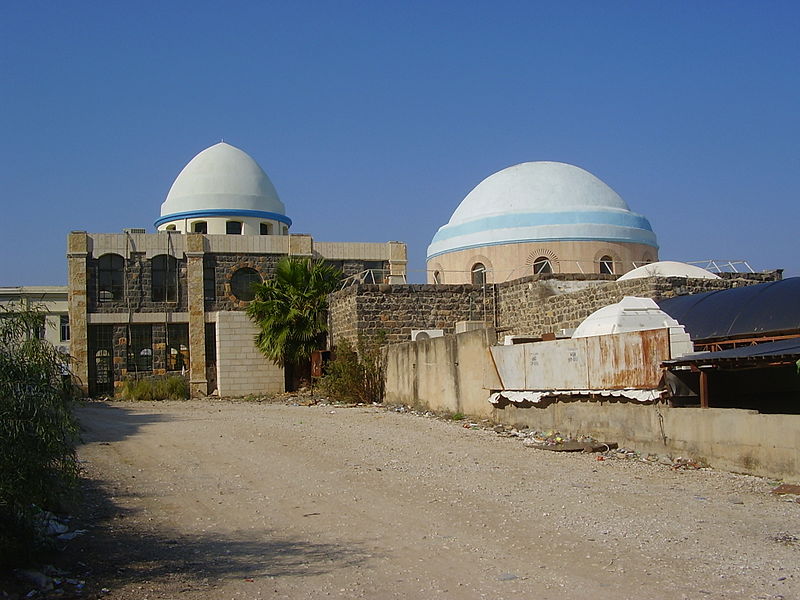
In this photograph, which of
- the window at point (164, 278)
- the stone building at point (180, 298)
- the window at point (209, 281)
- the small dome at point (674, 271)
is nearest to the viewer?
the small dome at point (674, 271)

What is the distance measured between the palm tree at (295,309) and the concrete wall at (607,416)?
19.9ft

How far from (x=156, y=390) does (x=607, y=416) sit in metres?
19.6

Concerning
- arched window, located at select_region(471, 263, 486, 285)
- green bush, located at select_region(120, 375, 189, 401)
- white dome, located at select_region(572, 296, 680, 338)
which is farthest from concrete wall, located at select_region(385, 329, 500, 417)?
green bush, located at select_region(120, 375, 189, 401)

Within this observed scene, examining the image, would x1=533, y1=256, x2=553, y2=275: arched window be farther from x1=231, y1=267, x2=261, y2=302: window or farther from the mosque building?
x1=231, y1=267, x2=261, y2=302: window

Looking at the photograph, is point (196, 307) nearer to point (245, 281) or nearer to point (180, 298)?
point (180, 298)

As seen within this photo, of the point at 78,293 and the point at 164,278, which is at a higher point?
the point at 164,278

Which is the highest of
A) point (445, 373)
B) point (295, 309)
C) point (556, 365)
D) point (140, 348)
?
point (295, 309)

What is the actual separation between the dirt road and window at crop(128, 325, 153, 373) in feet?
62.2

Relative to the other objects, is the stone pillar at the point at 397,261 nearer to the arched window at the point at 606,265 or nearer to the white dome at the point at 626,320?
the arched window at the point at 606,265

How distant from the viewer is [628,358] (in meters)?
12.2

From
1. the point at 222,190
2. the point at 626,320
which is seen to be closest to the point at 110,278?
the point at 222,190

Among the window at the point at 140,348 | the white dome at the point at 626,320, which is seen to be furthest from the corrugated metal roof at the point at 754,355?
the window at the point at 140,348

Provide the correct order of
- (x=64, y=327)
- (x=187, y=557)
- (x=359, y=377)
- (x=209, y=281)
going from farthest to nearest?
(x=64, y=327) < (x=209, y=281) < (x=359, y=377) < (x=187, y=557)

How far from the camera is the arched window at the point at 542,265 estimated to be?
90.4ft
